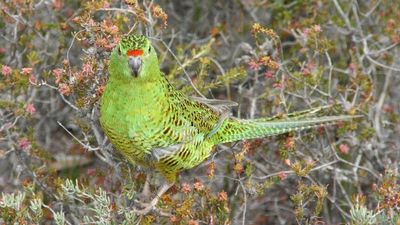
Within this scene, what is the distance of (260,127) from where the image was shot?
166 inches

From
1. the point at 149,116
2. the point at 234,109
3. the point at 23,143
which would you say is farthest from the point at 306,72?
the point at 23,143

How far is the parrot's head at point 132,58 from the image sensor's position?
10.6 feet

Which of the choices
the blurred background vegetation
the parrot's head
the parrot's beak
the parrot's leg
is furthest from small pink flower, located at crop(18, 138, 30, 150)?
the parrot's beak

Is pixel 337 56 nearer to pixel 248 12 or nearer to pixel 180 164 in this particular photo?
pixel 248 12

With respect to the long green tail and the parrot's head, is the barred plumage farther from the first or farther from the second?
the long green tail

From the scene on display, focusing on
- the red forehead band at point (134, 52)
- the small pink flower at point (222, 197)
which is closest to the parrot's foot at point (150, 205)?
the small pink flower at point (222, 197)

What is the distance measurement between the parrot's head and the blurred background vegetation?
10.8 inches

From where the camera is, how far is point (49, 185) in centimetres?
422

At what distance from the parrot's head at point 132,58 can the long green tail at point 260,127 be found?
901mm

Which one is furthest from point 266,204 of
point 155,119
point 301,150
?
point 155,119

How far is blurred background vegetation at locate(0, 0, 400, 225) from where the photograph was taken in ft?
11.7

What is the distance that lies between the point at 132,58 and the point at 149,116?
33cm

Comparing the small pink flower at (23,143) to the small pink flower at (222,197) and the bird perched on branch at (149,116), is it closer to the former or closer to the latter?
the bird perched on branch at (149,116)

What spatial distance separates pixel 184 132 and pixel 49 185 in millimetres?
1094
